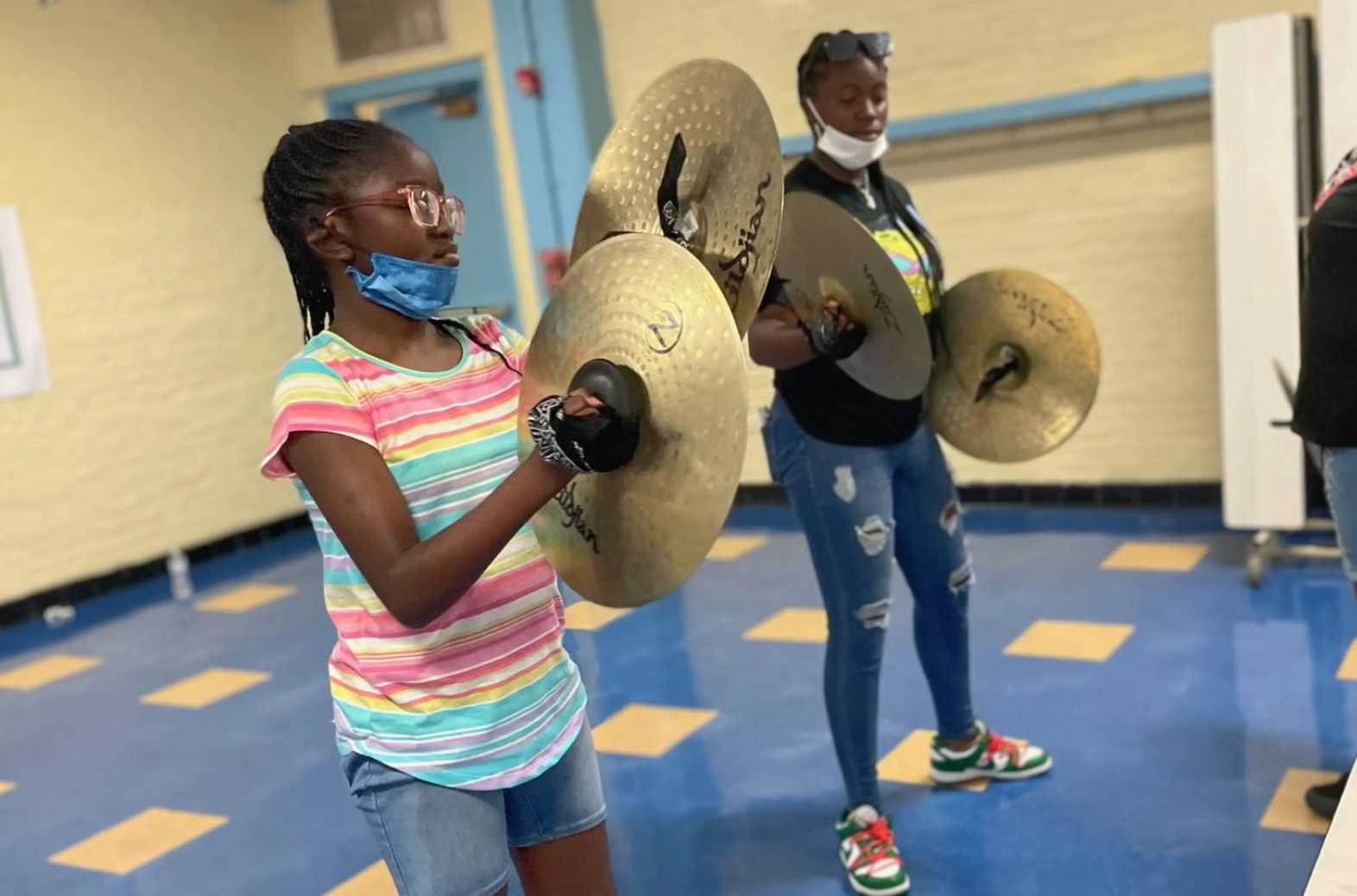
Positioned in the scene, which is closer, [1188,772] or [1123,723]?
[1188,772]

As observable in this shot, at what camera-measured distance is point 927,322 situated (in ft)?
7.89

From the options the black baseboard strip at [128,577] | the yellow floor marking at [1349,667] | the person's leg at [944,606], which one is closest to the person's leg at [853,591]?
the person's leg at [944,606]

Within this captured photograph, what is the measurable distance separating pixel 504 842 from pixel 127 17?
533 centimetres

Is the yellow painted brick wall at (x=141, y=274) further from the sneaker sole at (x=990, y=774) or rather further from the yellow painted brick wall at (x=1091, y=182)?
the sneaker sole at (x=990, y=774)

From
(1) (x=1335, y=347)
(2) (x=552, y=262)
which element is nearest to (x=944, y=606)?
(1) (x=1335, y=347)

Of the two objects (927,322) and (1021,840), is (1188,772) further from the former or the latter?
(927,322)

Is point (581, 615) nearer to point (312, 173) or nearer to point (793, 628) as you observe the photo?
point (312, 173)

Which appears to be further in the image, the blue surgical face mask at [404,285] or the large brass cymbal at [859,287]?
the large brass cymbal at [859,287]

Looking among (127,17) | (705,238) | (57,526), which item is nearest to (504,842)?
(705,238)

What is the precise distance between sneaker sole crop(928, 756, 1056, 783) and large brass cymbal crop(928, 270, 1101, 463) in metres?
0.67

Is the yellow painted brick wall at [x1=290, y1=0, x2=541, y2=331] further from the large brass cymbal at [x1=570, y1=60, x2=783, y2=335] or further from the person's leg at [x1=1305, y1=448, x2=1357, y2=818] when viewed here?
the large brass cymbal at [x1=570, y1=60, x2=783, y2=335]

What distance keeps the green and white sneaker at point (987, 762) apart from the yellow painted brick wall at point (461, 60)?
11.0 ft

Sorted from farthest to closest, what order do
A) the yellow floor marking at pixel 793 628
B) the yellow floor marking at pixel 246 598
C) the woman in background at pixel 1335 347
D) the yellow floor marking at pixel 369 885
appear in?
the yellow floor marking at pixel 246 598 → the yellow floor marking at pixel 793 628 → the yellow floor marking at pixel 369 885 → the woman in background at pixel 1335 347

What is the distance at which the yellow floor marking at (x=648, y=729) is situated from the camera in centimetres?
313
